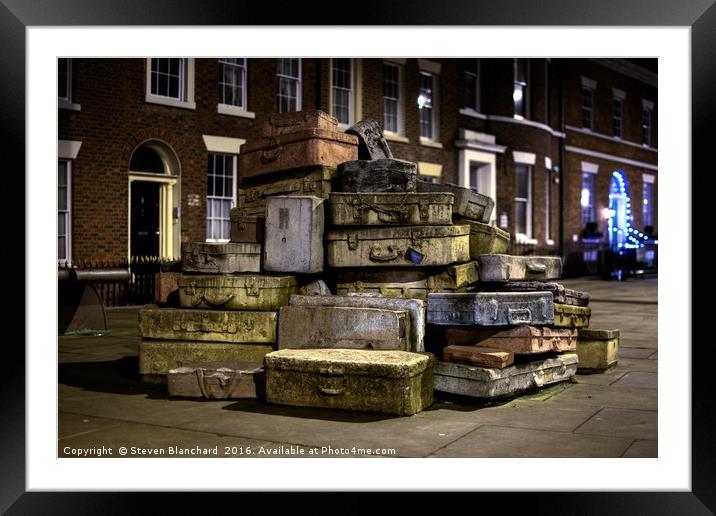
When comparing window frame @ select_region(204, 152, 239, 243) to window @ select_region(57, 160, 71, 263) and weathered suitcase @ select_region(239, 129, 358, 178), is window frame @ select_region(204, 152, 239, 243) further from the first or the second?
weathered suitcase @ select_region(239, 129, 358, 178)

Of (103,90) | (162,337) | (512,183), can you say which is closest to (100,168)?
(103,90)

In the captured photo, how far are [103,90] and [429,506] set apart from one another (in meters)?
11.8

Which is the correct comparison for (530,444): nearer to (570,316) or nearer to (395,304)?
(395,304)

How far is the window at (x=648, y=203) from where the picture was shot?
102 feet

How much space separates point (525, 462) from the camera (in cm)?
407

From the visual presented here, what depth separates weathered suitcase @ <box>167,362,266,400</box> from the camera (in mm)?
5910

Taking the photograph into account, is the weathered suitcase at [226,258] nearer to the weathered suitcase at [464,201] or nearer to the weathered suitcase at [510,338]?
the weathered suitcase at [464,201]

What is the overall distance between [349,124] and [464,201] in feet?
35.5

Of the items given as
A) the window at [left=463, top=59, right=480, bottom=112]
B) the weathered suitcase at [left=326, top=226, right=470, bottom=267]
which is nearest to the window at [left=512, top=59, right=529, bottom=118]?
the window at [left=463, top=59, right=480, bottom=112]

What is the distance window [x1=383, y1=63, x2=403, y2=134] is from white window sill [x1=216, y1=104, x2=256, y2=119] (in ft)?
14.0

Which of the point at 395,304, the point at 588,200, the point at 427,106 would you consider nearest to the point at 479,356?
the point at 395,304

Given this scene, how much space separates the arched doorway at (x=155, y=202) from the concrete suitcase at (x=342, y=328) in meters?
8.88

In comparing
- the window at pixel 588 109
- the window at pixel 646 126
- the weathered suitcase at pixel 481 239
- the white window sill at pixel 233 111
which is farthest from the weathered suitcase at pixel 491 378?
the window at pixel 646 126
